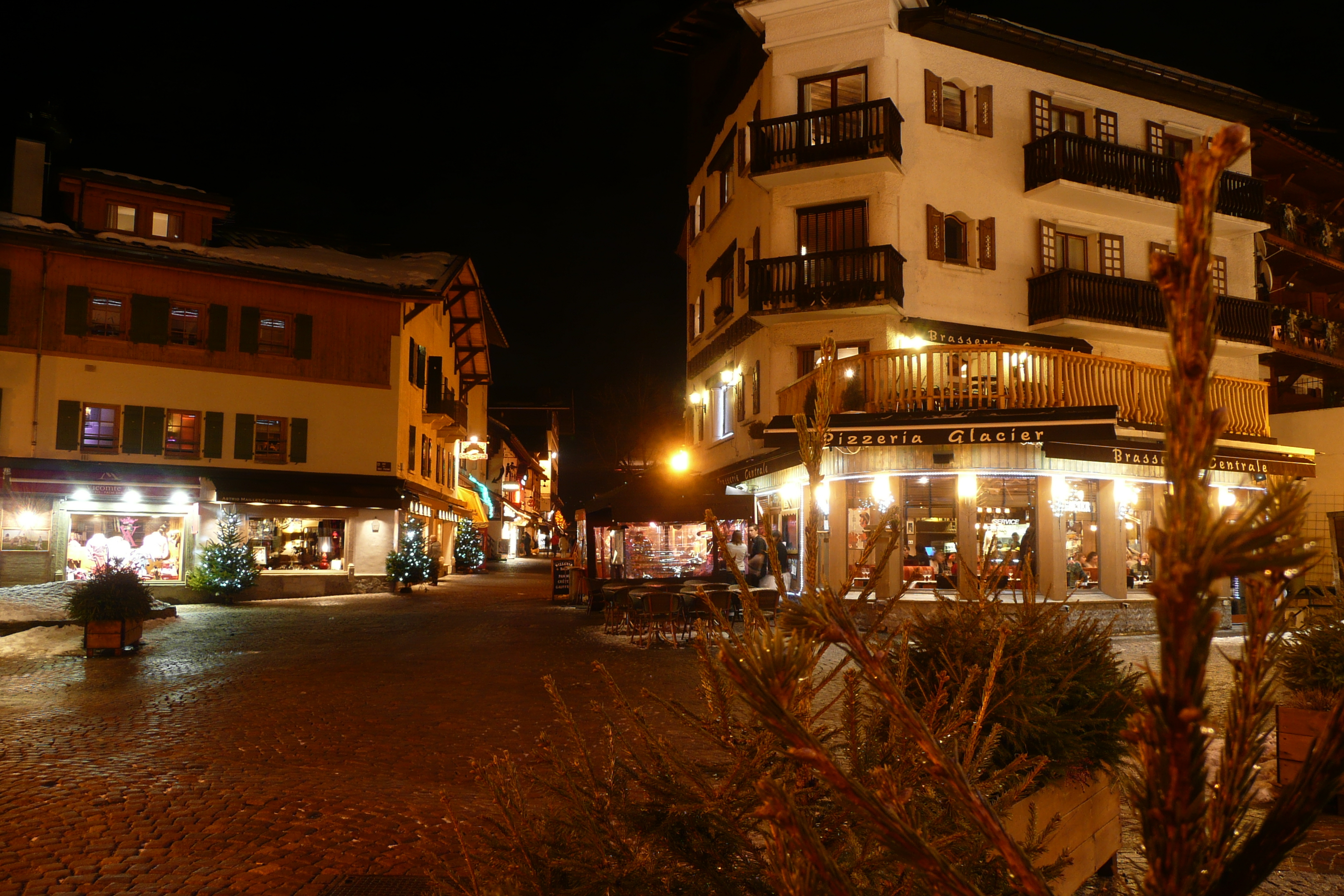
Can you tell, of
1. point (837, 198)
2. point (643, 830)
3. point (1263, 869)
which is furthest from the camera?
point (837, 198)

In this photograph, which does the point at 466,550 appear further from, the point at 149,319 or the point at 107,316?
the point at 107,316

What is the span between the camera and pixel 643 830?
2.22 meters

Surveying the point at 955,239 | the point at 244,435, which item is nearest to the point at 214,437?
the point at 244,435

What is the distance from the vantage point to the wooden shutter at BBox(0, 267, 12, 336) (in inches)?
955

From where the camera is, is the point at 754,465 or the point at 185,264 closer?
the point at 754,465

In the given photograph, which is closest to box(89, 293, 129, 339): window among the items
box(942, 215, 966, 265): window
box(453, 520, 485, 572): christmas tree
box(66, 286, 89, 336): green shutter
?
box(66, 286, 89, 336): green shutter

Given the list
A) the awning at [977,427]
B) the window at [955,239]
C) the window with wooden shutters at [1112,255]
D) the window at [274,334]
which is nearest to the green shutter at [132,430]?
the window at [274,334]

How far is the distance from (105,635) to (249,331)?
52.0 feet

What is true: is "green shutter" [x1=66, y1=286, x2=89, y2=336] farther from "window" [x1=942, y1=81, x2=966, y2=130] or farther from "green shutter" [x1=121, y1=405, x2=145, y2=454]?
"window" [x1=942, y1=81, x2=966, y2=130]

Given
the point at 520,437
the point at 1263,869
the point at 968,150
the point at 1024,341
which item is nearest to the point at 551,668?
the point at 1263,869

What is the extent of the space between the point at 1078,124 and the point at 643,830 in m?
22.2

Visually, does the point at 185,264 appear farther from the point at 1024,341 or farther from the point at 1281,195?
the point at 1281,195

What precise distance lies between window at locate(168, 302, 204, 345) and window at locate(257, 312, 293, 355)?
1.58 meters

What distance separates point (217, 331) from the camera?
2625cm
